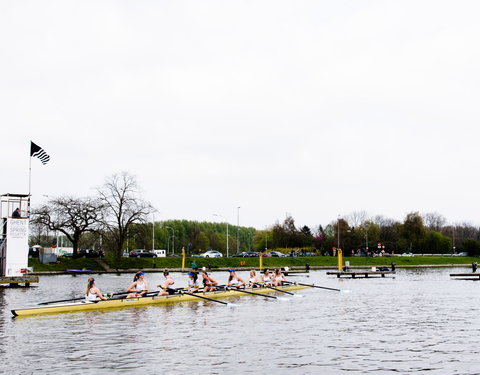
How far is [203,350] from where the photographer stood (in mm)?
19328

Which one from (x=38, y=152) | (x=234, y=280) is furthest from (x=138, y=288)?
(x=38, y=152)

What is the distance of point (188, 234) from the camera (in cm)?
18825

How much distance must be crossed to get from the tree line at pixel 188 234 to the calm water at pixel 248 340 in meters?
57.2

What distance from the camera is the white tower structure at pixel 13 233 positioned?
161ft

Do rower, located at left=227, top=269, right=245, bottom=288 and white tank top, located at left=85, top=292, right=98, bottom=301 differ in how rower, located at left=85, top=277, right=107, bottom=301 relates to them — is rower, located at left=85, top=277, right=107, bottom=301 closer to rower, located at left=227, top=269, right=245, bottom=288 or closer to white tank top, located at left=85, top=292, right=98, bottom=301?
white tank top, located at left=85, top=292, right=98, bottom=301

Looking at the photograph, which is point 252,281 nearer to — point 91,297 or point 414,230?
point 91,297

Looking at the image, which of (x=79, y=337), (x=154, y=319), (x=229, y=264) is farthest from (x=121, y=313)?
(x=229, y=264)

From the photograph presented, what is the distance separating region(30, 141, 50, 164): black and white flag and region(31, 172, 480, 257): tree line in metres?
35.3

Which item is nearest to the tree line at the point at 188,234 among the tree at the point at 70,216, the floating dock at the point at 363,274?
the tree at the point at 70,216

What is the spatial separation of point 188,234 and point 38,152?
136 m

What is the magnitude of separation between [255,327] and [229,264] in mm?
73803

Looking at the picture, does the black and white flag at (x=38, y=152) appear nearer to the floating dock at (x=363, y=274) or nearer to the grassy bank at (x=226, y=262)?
the grassy bank at (x=226, y=262)

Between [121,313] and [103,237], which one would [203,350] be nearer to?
[121,313]

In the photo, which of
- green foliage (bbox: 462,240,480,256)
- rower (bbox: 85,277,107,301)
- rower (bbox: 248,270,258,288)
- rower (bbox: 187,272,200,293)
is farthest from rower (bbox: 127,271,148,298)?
green foliage (bbox: 462,240,480,256)
